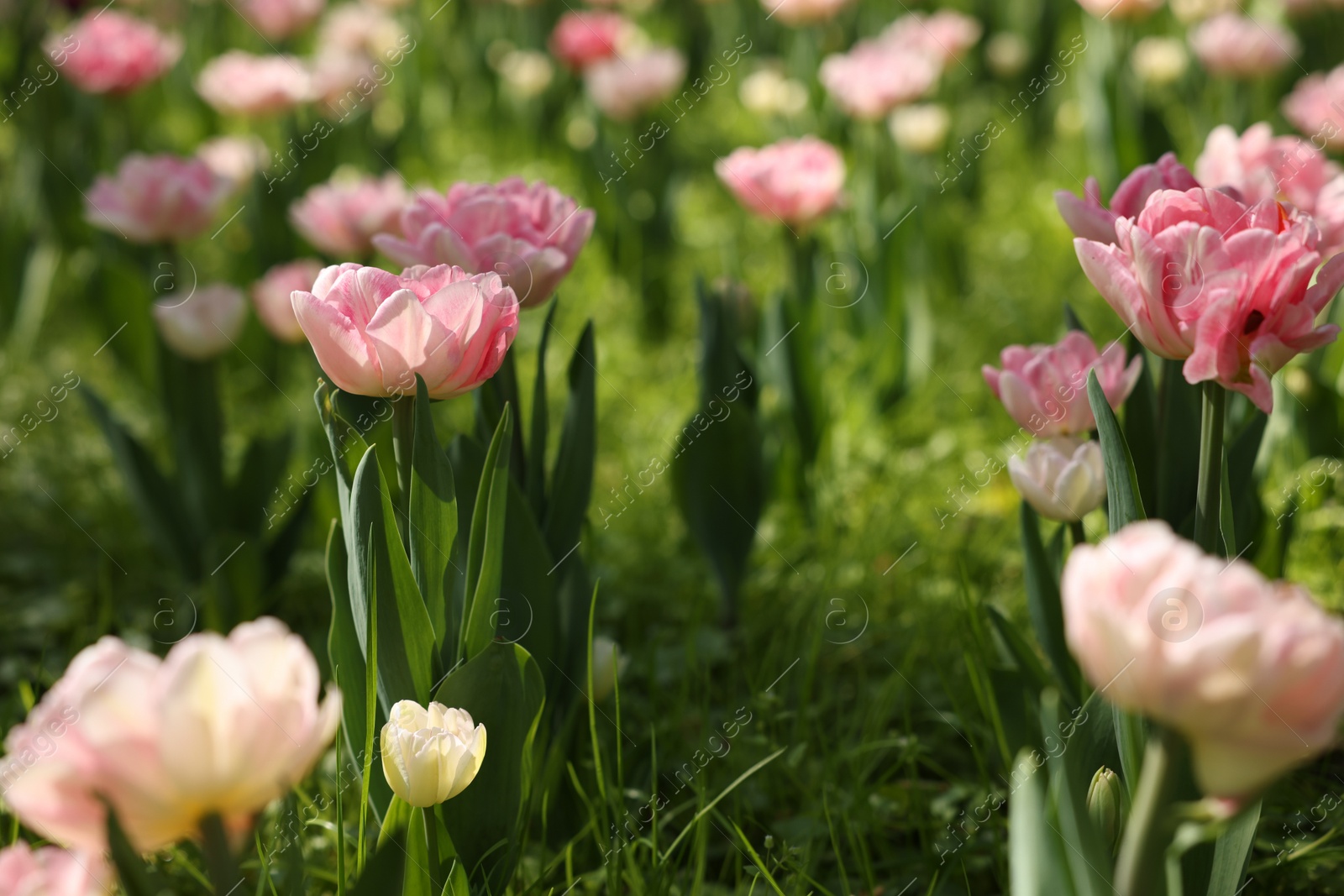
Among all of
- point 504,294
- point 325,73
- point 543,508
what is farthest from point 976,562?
point 325,73

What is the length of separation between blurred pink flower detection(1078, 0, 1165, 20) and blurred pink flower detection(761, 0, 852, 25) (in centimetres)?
75

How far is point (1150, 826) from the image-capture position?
72 centimetres

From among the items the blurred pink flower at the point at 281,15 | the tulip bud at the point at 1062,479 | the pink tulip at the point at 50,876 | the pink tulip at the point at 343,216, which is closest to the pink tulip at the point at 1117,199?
the tulip bud at the point at 1062,479

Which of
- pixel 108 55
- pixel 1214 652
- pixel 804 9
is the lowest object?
pixel 804 9

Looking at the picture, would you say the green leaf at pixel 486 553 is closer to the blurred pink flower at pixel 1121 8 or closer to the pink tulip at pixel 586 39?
the blurred pink flower at pixel 1121 8

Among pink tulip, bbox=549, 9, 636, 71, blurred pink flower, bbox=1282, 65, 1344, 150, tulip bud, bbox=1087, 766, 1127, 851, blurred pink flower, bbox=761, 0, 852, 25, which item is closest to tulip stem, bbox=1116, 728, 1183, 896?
tulip bud, bbox=1087, 766, 1127, 851

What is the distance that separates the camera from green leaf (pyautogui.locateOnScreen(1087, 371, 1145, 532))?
99 centimetres

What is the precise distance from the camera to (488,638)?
1.10 meters

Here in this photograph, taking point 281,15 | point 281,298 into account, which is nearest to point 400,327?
point 281,298

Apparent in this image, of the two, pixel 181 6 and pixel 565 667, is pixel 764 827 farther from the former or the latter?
pixel 181 6

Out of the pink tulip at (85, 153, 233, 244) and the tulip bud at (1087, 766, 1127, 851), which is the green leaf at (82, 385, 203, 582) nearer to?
the pink tulip at (85, 153, 233, 244)

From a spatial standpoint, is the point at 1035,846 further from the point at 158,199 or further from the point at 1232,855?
the point at 158,199

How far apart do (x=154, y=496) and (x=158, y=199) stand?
56 centimetres

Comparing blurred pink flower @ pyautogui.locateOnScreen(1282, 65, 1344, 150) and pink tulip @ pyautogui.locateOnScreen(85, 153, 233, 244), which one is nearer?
pink tulip @ pyautogui.locateOnScreen(85, 153, 233, 244)
